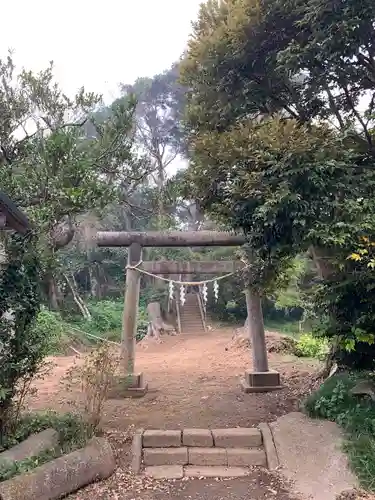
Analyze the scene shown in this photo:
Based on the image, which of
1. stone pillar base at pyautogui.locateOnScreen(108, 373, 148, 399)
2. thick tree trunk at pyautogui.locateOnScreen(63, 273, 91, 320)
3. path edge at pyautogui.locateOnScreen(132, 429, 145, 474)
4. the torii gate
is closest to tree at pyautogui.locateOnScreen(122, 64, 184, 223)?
thick tree trunk at pyautogui.locateOnScreen(63, 273, 91, 320)

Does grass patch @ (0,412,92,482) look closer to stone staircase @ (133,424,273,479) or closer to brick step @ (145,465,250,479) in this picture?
stone staircase @ (133,424,273,479)

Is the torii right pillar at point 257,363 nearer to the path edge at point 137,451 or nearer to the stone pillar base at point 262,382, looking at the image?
the stone pillar base at point 262,382

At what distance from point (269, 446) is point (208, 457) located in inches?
28.0

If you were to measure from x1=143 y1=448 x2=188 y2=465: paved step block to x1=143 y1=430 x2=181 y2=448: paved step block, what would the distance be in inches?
6.5

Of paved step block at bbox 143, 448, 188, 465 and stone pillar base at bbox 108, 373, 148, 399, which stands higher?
stone pillar base at bbox 108, 373, 148, 399

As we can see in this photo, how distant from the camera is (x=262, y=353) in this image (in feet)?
26.3

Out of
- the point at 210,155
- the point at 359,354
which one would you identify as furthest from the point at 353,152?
the point at 359,354

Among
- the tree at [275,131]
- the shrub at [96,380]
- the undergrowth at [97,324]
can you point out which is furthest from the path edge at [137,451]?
the undergrowth at [97,324]

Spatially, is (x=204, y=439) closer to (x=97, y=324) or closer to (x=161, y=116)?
(x=97, y=324)

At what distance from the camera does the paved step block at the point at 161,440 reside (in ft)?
17.6

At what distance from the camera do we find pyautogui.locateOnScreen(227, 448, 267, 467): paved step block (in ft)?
16.6

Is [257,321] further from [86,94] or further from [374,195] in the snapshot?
[86,94]

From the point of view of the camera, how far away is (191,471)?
4930 millimetres

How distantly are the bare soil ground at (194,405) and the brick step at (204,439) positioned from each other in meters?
0.35
